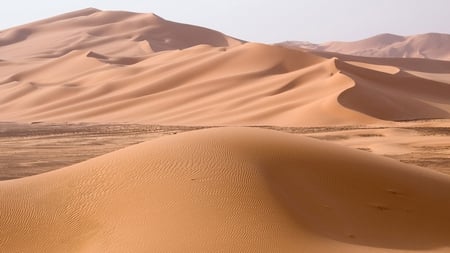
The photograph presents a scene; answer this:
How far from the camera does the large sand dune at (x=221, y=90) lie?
2728 centimetres

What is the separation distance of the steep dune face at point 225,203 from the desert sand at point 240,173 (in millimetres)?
19

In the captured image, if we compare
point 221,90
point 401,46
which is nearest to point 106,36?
point 221,90

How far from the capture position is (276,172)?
7871mm

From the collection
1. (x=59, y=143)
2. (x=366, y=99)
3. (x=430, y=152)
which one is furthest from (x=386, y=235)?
(x=366, y=99)

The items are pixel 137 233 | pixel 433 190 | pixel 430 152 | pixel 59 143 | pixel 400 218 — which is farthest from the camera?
pixel 59 143

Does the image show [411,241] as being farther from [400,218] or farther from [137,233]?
[137,233]

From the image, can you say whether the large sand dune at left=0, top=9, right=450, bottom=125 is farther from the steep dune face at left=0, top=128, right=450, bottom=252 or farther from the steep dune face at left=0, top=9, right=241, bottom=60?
the steep dune face at left=0, top=9, right=241, bottom=60

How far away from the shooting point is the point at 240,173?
758cm

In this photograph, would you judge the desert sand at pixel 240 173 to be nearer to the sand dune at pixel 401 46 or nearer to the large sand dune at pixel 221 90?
the large sand dune at pixel 221 90

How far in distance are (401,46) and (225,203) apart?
386 feet

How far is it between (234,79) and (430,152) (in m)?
20.2

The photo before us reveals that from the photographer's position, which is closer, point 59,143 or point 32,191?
point 32,191

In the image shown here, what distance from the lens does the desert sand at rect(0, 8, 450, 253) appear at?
21.5ft

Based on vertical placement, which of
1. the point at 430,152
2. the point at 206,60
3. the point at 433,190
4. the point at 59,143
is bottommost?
the point at 206,60
